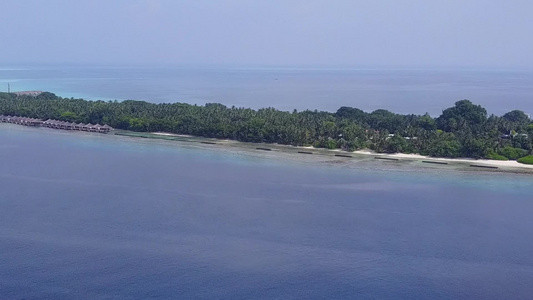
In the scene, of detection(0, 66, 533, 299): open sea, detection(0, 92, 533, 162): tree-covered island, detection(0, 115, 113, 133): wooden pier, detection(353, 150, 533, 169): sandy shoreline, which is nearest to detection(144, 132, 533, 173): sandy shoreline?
detection(353, 150, 533, 169): sandy shoreline

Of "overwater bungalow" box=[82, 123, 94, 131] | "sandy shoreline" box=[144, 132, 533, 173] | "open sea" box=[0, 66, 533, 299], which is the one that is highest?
"overwater bungalow" box=[82, 123, 94, 131]

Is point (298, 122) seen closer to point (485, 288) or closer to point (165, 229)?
point (165, 229)

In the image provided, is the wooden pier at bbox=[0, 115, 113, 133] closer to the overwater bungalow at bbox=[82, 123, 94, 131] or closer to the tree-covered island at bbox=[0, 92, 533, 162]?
the overwater bungalow at bbox=[82, 123, 94, 131]

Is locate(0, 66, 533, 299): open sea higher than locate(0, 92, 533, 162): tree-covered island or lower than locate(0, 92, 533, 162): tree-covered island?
lower

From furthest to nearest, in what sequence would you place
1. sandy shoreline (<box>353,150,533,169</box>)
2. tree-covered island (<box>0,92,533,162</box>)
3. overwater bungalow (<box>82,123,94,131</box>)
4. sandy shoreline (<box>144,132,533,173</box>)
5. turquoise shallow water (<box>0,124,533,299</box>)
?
overwater bungalow (<box>82,123,94,131</box>)
tree-covered island (<box>0,92,533,162</box>)
sandy shoreline (<box>353,150,533,169</box>)
sandy shoreline (<box>144,132,533,173</box>)
turquoise shallow water (<box>0,124,533,299</box>)

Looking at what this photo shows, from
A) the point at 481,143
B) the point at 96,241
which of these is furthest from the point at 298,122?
the point at 96,241

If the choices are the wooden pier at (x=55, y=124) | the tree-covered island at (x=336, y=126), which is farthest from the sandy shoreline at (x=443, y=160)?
the wooden pier at (x=55, y=124)

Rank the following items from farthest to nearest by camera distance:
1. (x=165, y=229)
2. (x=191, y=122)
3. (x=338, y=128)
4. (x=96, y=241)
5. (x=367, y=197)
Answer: (x=191, y=122) < (x=338, y=128) < (x=367, y=197) < (x=165, y=229) < (x=96, y=241)

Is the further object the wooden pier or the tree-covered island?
the wooden pier
